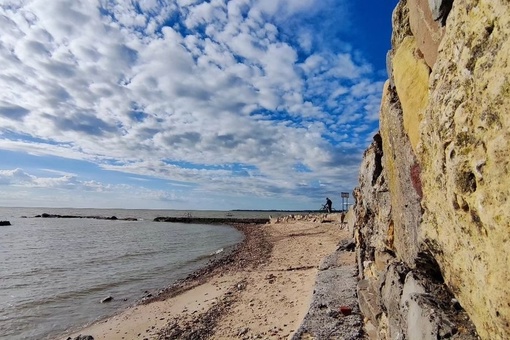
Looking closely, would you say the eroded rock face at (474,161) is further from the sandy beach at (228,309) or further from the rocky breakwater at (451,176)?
the sandy beach at (228,309)

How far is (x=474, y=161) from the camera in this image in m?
3.21

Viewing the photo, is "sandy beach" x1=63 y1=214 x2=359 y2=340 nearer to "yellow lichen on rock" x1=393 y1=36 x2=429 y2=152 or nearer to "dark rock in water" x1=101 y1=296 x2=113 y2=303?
"dark rock in water" x1=101 y1=296 x2=113 y2=303

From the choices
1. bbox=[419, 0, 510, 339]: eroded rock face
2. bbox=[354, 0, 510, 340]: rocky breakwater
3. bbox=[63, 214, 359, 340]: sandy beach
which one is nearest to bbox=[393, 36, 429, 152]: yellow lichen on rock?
bbox=[354, 0, 510, 340]: rocky breakwater

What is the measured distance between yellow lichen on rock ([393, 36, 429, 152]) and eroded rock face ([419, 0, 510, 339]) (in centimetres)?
94

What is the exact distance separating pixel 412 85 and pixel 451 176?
Answer: 2.65 metres

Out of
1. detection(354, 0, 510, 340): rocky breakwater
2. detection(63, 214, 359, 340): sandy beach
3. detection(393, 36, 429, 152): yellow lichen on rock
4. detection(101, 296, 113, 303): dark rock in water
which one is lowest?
detection(101, 296, 113, 303): dark rock in water

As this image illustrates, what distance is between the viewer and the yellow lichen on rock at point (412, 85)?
539 cm

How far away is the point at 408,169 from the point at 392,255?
8.19 feet

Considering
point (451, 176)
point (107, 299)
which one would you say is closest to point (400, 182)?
point (451, 176)

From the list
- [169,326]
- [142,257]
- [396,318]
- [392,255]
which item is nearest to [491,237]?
[396,318]

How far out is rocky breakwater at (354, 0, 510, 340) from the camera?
9.46 ft

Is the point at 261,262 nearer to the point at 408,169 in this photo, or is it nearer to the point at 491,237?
the point at 408,169

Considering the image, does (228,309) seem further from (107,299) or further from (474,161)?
(474,161)

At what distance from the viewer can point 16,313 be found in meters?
14.5
